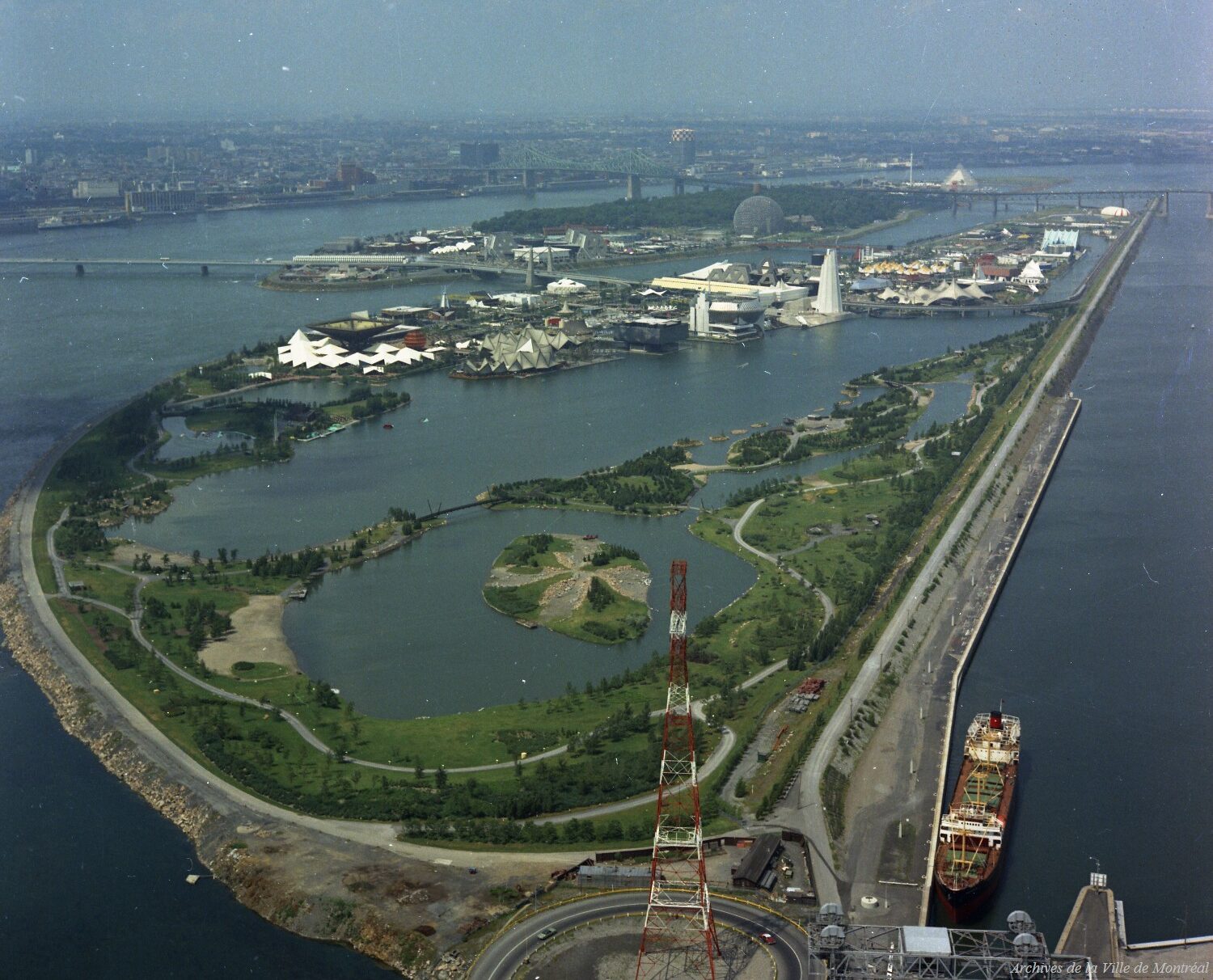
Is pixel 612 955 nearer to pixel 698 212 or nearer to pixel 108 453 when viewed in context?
pixel 108 453

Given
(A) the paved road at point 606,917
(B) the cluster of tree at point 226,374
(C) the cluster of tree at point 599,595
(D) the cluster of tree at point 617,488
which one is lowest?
(B) the cluster of tree at point 226,374

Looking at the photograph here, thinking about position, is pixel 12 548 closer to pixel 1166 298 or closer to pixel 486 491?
pixel 486 491

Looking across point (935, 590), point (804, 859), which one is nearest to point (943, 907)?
point (804, 859)

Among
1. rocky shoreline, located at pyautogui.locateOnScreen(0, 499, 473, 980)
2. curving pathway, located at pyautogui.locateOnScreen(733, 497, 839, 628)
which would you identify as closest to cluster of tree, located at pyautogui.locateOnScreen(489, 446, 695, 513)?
curving pathway, located at pyautogui.locateOnScreen(733, 497, 839, 628)

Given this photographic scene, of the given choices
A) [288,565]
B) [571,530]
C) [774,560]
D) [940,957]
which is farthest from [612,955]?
[571,530]

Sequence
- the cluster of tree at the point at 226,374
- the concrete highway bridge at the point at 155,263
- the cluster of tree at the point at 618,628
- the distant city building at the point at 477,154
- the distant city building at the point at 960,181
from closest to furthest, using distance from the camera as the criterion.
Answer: the cluster of tree at the point at 618,628 < the cluster of tree at the point at 226,374 < the concrete highway bridge at the point at 155,263 < the distant city building at the point at 960,181 < the distant city building at the point at 477,154

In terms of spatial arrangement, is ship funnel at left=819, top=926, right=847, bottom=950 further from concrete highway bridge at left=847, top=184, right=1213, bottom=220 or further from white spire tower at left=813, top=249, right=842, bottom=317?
concrete highway bridge at left=847, top=184, right=1213, bottom=220

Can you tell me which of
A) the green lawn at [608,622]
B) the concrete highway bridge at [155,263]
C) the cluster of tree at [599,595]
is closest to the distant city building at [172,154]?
the concrete highway bridge at [155,263]

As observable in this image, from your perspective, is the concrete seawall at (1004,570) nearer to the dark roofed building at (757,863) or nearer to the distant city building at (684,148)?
the dark roofed building at (757,863)
